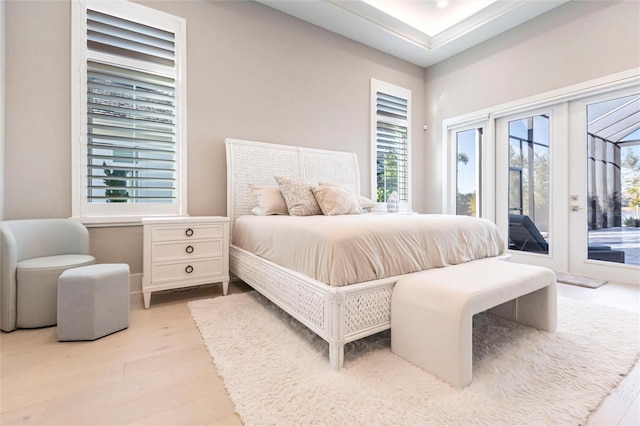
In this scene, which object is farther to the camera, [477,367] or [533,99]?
[533,99]

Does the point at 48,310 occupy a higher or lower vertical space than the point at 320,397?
higher

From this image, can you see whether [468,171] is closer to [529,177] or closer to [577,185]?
[529,177]

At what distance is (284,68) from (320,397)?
138 inches

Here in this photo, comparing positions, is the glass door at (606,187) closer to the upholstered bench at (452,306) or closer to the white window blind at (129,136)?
the upholstered bench at (452,306)

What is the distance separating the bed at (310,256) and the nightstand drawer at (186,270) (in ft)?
0.74

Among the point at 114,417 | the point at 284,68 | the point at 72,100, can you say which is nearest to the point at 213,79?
the point at 284,68

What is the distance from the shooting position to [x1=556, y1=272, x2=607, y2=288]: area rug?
296 centimetres

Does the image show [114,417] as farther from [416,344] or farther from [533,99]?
[533,99]

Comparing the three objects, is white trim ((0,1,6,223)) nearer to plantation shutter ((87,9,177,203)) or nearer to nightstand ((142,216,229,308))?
plantation shutter ((87,9,177,203))

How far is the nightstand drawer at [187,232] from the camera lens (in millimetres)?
2342

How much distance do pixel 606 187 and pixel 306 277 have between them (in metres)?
3.64

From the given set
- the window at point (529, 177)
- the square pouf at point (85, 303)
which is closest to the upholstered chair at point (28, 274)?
the square pouf at point (85, 303)

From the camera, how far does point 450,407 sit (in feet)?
3.93

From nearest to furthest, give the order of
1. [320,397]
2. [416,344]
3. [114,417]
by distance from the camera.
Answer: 1. [114,417]
2. [320,397]
3. [416,344]
